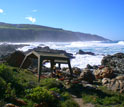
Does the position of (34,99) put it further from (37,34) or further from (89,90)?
(37,34)

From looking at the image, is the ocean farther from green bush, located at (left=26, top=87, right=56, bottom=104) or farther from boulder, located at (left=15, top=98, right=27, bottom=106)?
boulder, located at (left=15, top=98, right=27, bottom=106)

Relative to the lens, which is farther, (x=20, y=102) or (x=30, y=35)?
(x=30, y=35)

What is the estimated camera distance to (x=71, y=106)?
18.9ft

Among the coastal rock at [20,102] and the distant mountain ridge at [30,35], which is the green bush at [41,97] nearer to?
the coastal rock at [20,102]

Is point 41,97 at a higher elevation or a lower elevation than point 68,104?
higher

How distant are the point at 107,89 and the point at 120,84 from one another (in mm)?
556

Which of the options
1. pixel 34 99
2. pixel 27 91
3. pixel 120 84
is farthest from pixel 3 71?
pixel 120 84

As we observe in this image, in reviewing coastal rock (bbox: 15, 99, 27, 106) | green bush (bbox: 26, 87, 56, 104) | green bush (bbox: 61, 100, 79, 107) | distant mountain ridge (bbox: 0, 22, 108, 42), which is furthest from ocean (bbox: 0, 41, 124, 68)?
distant mountain ridge (bbox: 0, 22, 108, 42)

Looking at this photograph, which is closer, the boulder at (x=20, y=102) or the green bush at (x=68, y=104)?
the boulder at (x=20, y=102)

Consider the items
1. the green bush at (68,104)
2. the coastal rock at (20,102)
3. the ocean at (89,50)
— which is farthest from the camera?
the ocean at (89,50)

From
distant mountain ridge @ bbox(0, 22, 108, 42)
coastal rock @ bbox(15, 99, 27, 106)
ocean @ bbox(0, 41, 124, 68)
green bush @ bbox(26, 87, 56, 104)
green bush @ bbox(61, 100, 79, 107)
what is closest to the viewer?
coastal rock @ bbox(15, 99, 27, 106)

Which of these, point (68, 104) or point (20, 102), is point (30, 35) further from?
point (20, 102)

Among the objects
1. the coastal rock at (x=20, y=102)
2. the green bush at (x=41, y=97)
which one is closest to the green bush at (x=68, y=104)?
the green bush at (x=41, y=97)

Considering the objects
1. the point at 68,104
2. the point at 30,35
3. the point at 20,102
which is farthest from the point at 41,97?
the point at 30,35
